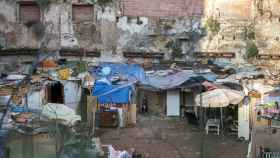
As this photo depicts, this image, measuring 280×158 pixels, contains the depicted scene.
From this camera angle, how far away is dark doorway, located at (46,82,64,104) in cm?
2206

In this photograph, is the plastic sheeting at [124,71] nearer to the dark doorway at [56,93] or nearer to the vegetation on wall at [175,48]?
the dark doorway at [56,93]

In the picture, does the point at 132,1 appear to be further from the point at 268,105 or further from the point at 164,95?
the point at 268,105

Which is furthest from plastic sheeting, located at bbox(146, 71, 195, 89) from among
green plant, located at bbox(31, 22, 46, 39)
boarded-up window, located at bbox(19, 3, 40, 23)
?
boarded-up window, located at bbox(19, 3, 40, 23)

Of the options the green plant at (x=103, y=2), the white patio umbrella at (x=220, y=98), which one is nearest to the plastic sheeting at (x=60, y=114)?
the white patio umbrella at (x=220, y=98)

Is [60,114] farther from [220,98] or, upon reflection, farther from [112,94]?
[220,98]

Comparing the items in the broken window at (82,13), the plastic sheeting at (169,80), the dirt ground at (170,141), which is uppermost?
the broken window at (82,13)

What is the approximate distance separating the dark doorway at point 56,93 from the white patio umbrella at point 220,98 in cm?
594

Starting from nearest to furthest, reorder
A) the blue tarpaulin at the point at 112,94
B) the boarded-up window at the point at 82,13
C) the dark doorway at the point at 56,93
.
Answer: the blue tarpaulin at the point at 112,94 → the dark doorway at the point at 56,93 → the boarded-up window at the point at 82,13

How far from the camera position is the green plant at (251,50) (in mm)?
26688

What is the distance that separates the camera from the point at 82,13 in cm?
2694

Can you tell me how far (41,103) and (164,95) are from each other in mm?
6042

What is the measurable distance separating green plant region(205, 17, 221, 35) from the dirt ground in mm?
6230

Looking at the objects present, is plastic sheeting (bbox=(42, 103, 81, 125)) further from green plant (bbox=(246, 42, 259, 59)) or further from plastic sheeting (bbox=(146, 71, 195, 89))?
green plant (bbox=(246, 42, 259, 59))

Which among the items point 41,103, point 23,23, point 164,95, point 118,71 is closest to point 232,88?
point 164,95
